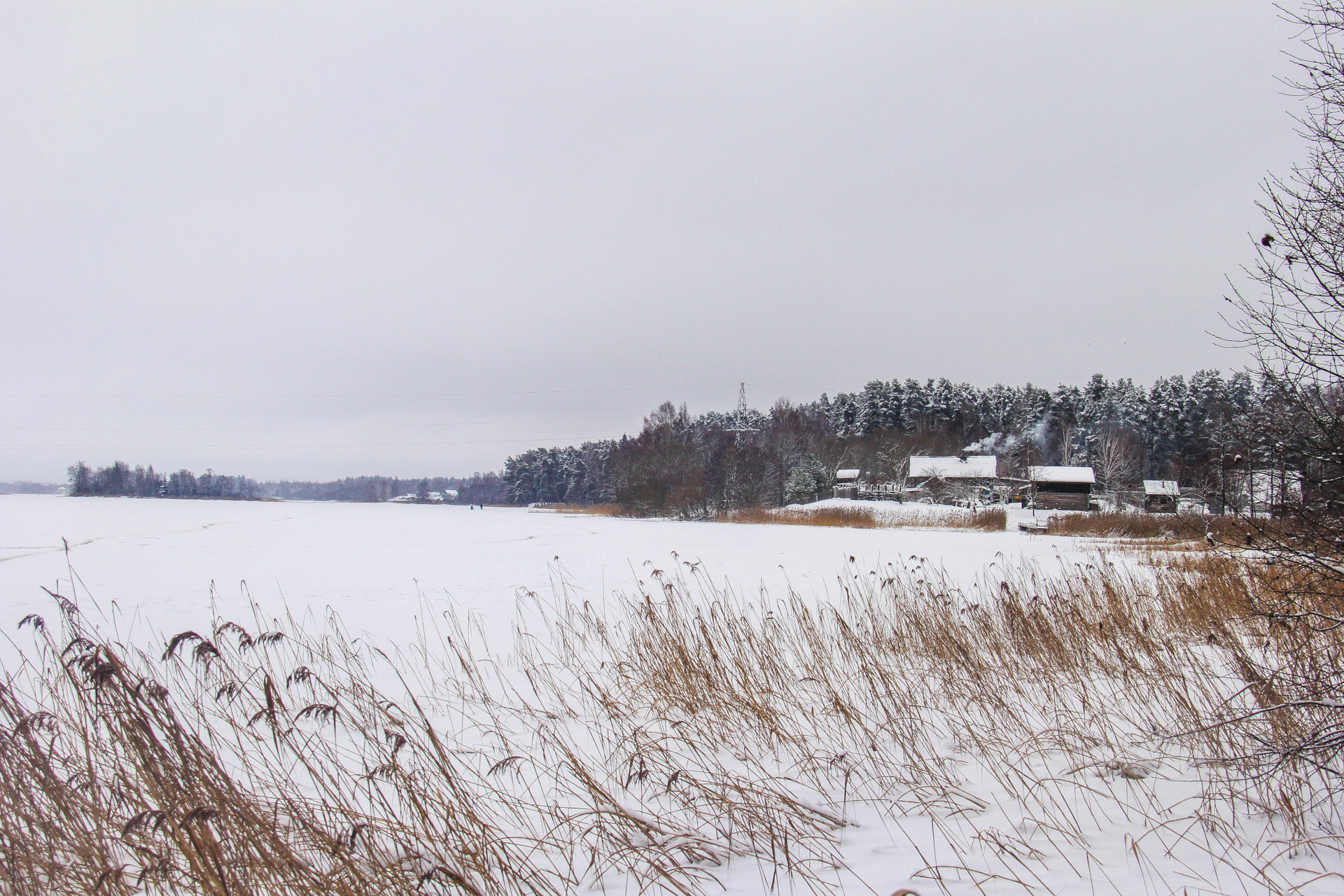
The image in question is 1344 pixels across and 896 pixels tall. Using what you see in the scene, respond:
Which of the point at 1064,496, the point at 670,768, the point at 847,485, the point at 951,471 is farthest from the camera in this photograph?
the point at 951,471

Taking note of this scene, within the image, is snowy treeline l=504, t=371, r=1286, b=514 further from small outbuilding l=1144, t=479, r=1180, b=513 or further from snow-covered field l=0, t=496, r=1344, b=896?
snow-covered field l=0, t=496, r=1344, b=896

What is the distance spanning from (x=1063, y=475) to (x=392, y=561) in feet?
183

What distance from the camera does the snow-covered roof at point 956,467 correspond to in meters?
59.7

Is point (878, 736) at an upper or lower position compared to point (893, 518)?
upper

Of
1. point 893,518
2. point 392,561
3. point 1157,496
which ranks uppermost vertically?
point 1157,496

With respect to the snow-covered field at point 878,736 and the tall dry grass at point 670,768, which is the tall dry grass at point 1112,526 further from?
the tall dry grass at point 670,768

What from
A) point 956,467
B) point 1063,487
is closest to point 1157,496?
point 1063,487

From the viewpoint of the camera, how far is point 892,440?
226 feet

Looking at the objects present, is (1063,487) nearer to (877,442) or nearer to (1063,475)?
(1063,475)

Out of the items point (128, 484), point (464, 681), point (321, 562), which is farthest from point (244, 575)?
point (128, 484)

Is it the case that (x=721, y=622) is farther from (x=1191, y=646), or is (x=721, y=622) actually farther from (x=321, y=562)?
(x=321, y=562)

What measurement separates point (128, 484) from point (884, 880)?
147773 mm

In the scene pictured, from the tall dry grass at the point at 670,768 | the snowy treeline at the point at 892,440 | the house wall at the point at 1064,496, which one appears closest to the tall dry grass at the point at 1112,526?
the snowy treeline at the point at 892,440

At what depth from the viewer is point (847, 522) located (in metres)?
36.1
